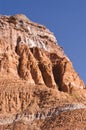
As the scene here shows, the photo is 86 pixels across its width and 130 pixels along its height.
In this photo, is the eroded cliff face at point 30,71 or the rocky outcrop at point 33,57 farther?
the rocky outcrop at point 33,57

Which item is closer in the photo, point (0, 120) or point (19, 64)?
point (0, 120)

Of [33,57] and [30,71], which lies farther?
[33,57]

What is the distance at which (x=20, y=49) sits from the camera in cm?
18538

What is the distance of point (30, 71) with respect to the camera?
180250 mm

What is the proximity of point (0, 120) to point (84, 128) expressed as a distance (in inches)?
→ 736

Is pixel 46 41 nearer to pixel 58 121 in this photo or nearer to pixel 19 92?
pixel 19 92

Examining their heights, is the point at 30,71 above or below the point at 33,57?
below

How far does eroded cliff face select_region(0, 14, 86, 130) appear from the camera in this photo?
158875mm

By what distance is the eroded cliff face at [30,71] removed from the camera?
6255 inches

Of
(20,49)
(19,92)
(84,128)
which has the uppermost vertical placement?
(20,49)

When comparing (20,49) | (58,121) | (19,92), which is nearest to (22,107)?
(19,92)

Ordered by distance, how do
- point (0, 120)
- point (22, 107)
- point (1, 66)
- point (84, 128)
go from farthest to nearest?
point (1, 66) → point (22, 107) → point (0, 120) → point (84, 128)

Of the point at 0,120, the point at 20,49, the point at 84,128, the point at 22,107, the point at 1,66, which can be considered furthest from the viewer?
the point at 20,49

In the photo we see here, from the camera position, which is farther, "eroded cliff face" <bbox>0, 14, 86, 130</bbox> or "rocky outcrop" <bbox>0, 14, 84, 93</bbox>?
"rocky outcrop" <bbox>0, 14, 84, 93</bbox>
